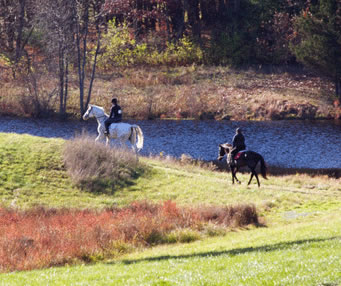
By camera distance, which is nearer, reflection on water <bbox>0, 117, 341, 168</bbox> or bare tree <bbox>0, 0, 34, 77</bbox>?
reflection on water <bbox>0, 117, 341, 168</bbox>

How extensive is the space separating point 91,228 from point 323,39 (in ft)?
136

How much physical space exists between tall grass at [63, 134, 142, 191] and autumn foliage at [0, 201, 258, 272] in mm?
3821

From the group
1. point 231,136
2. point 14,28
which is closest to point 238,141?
point 231,136

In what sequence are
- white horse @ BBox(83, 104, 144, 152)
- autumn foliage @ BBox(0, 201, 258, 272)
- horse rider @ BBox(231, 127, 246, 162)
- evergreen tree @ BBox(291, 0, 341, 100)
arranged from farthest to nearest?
evergreen tree @ BBox(291, 0, 341, 100), white horse @ BBox(83, 104, 144, 152), horse rider @ BBox(231, 127, 246, 162), autumn foliage @ BBox(0, 201, 258, 272)

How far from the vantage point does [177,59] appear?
220 ft

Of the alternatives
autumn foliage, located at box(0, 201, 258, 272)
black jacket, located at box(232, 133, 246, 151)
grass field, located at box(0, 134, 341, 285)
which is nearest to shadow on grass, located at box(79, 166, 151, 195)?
grass field, located at box(0, 134, 341, 285)

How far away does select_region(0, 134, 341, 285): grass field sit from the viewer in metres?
11.1

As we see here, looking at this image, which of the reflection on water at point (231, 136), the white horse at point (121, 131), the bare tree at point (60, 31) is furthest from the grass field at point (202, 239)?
the bare tree at point (60, 31)

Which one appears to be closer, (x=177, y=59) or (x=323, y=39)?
(x=323, y=39)

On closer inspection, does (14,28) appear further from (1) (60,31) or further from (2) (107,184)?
(2) (107,184)

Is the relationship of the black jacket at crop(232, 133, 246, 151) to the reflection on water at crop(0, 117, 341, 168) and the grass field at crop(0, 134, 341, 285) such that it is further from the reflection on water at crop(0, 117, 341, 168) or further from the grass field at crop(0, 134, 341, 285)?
the reflection on water at crop(0, 117, 341, 168)

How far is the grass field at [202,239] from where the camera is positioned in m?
11.1

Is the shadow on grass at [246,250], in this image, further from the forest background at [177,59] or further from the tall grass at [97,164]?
the forest background at [177,59]

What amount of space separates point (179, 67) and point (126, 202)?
43.7m
